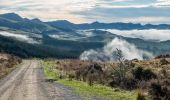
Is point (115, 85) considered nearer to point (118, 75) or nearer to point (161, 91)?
point (118, 75)

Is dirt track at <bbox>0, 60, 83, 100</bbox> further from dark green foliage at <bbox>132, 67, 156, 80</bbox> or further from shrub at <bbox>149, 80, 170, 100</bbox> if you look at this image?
dark green foliage at <bbox>132, 67, 156, 80</bbox>

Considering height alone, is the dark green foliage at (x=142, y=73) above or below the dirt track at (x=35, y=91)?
above

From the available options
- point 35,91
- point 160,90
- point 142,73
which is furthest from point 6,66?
point 160,90

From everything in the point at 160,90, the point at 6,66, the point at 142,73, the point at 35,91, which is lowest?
the point at 6,66

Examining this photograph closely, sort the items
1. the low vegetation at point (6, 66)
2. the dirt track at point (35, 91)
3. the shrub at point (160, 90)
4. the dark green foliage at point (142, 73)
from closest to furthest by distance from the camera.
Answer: the shrub at point (160, 90), the dirt track at point (35, 91), the dark green foliage at point (142, 73), the low vegetation at point (6, 66)

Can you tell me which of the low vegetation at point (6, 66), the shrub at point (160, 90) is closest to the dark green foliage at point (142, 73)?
the shrub at point (160, 90)

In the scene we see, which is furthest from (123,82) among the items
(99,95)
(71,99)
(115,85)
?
(71,99)

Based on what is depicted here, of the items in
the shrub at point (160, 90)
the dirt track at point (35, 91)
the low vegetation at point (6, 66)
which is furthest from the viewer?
the low vegetation at point (6, 66)

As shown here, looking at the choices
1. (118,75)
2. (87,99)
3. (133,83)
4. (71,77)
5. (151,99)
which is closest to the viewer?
(151,99)

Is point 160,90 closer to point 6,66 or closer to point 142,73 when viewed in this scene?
point 142,73

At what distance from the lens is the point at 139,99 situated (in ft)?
95.4

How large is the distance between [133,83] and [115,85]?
6.74 ft

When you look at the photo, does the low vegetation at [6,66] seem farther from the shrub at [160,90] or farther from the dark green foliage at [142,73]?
the shrub at [160,90]

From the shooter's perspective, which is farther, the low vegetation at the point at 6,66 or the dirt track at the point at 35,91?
the low vegetation at the point at 6,66
